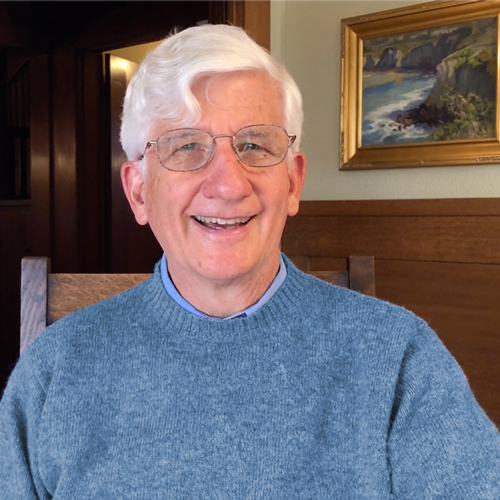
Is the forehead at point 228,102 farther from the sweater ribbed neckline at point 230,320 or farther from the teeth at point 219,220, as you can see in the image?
the sweater ribbed neckline at point 230,320

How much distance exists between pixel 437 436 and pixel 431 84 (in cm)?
152

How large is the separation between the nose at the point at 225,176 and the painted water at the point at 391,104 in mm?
1324

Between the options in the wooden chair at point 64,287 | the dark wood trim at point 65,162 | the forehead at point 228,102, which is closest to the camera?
the forehead at point 228,102

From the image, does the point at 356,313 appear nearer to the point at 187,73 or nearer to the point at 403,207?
the point at 187,73

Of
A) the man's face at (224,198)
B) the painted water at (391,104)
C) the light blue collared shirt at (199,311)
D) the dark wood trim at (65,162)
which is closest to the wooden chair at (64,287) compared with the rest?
the light blue collared shirt at (199,311)

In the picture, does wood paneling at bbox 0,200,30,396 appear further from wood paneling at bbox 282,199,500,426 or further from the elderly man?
the elderly man

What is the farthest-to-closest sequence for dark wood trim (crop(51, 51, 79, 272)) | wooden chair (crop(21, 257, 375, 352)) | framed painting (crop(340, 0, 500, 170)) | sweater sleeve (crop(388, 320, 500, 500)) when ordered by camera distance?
1. dark wood trim (crop(51, 51, 79, 272))
2. framed painting (crop(340, 0, 500, 170))
3. wooden chair (crop(21, 257, 375, 352))
4. sweater sleeve (crop(388, 320, 500, 500))

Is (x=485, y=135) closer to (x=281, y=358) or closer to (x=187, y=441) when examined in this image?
(x=281, y=358)

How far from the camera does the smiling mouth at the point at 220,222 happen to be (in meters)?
0.98

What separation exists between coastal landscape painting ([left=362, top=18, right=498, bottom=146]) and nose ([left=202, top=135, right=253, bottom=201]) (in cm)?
132

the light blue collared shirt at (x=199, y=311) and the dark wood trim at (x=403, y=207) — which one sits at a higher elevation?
the dark wood trim at (x=403, y=207)

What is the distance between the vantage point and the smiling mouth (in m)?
0.98

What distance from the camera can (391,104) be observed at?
2150 millimetres

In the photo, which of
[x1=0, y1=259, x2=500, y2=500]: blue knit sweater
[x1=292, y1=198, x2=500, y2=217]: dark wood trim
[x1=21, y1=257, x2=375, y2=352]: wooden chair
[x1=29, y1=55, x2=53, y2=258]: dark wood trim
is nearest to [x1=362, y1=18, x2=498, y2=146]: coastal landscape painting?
[x1=292, y1=198, x2=500, y2=217]: dark wood trim
